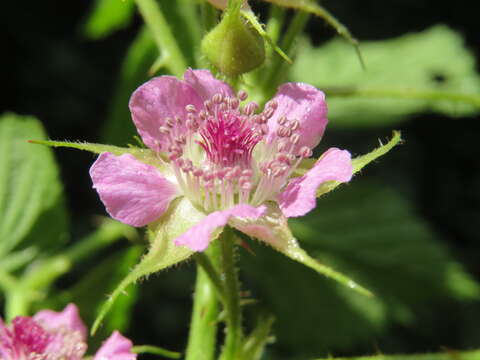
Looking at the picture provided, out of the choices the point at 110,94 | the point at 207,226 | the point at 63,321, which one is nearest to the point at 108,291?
the point at 63,321

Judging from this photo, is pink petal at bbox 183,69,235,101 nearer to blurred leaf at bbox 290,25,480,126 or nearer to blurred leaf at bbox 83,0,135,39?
blurred leaf at bbox 83,0,135,39

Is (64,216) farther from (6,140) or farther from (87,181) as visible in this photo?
(87,181)

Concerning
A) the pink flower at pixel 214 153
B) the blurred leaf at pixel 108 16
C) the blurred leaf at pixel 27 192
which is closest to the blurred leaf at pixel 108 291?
the blurred leaf at pixel 27 192

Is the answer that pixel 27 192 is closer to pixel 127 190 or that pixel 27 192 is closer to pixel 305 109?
pixel 127 190

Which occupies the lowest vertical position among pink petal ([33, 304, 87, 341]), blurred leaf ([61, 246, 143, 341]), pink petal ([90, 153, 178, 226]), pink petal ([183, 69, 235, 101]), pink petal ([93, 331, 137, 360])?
blurred leaf ([61, 246, 143, 341])

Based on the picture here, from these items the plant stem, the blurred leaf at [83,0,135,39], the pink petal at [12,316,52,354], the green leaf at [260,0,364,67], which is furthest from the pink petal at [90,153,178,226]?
the blurred leaf at [83,0,135,39]

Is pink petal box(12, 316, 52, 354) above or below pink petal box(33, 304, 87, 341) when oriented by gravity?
above
